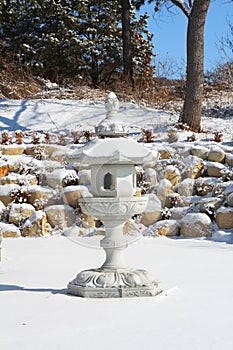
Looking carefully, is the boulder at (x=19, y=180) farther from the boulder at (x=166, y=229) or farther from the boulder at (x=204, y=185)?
the boulder at (x=204, y=185)

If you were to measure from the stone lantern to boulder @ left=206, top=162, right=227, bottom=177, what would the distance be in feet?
11.0

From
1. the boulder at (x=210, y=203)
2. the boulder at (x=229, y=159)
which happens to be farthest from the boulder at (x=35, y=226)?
the boulder at (x=229, y=159)

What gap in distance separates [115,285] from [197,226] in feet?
8.73

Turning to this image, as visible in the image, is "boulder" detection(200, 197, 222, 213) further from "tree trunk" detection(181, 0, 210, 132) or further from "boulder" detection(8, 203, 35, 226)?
"tree trunk" detection(181, 0, 210, 132)

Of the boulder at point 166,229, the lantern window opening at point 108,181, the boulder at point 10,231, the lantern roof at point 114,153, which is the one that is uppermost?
the lantern roof at point 114,153

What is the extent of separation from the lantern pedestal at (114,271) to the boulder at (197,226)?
8.11 feet

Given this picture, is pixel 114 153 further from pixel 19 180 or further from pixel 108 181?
pixel 19 180

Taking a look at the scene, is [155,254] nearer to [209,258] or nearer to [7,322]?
[209,258]

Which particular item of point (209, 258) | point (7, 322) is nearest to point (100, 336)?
point (7, 322)

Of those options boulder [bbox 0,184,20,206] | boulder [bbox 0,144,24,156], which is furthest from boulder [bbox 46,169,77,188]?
boulder [bbox 0,144,24,156]

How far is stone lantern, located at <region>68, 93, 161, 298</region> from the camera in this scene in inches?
129

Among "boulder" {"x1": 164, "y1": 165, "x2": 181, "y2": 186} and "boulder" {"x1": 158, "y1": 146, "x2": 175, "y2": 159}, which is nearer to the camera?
"boulder" {"x1": 164, "y1": 165, "x2": 181, "y2": 186}

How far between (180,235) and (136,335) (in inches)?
135

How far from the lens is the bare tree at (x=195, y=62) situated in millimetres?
8016
